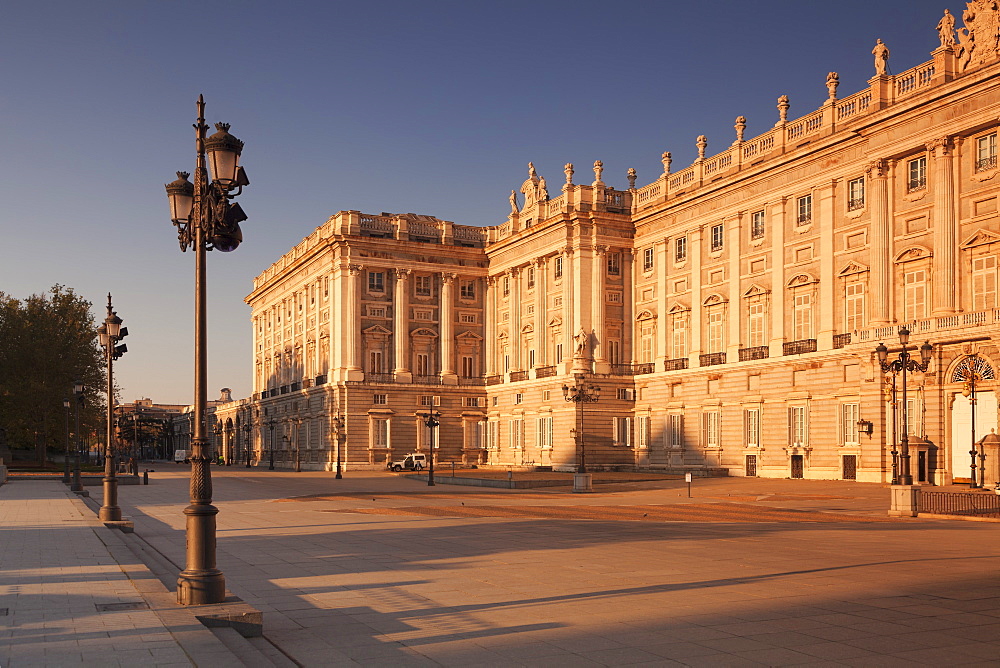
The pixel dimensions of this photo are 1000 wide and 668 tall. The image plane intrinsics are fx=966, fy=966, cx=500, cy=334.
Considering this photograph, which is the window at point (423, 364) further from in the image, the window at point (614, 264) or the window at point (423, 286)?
the window at point (614, 264)

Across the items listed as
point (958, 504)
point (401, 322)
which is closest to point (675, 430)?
point (401, 322)

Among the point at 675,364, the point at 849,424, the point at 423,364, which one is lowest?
the point at 849,424

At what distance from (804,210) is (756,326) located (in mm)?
7975

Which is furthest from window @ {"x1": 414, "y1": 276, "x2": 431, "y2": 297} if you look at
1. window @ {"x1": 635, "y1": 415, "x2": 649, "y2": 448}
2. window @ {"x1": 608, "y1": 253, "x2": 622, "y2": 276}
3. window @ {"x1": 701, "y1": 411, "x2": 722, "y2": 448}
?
window @ {"x1": 701, "y1": 411, "x2": 722, "y2": 448}

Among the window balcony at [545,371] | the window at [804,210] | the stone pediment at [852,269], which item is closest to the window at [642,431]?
the window balcony at [545,371]

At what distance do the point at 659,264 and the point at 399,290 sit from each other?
1034 inches

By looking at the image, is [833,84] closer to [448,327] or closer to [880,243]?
[880,243]

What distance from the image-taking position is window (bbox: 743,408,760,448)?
194 ft

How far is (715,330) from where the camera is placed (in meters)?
64.2

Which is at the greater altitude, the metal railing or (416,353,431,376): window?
(416,353,431,376): window

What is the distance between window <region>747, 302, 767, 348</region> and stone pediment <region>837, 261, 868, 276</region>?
731 cm

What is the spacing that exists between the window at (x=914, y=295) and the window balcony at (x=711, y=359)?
15.4m

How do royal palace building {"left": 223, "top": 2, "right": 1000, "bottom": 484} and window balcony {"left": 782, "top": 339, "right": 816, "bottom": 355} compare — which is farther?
window balcony {"left": 782, "top": 339, "right": 816, "bottom": 355}

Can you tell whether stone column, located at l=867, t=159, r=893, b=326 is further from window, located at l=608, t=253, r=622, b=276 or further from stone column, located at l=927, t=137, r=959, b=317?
window, located at l=608, t=253, r=622, b=276
